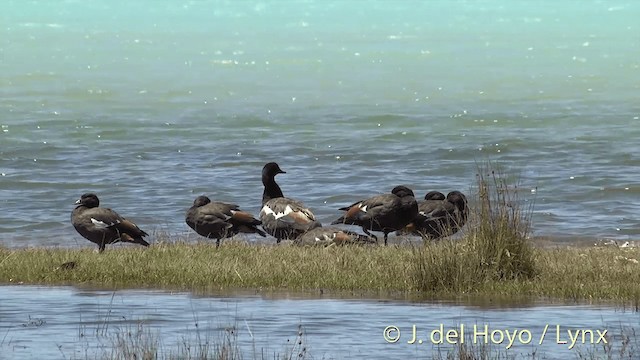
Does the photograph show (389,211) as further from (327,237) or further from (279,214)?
(279,214)

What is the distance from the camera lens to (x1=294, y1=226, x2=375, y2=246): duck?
22172 mm

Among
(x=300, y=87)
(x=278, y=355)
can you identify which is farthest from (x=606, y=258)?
(x=300, y=87)

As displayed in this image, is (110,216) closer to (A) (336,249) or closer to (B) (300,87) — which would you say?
(A) (336,249)

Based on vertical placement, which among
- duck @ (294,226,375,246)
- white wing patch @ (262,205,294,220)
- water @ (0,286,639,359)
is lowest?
water @ (0,286,639,359)

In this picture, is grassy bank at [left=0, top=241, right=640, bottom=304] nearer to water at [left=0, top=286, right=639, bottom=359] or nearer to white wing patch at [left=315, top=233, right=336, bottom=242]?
white wing patch at [left=315, top=233, right=336, bottom=242]

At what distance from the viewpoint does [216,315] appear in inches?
640

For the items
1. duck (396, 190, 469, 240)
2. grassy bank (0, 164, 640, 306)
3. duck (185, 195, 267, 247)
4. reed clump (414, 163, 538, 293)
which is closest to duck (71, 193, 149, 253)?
duck (185, 195, 267, 247)

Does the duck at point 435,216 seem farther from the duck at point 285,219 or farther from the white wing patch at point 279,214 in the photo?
the white wing patch at point 279,214

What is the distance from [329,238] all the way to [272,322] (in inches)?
255

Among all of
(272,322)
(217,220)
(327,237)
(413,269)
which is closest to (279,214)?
(217,220)

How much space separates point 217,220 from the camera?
23578mm

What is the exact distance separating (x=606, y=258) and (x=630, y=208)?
13.7 metres

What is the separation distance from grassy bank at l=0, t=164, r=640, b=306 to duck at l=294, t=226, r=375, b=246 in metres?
1.22

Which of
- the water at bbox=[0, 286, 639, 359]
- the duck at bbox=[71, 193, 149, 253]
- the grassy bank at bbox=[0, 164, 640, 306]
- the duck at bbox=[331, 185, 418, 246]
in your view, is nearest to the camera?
the water at bbox=[0, 286, 639, 359]
